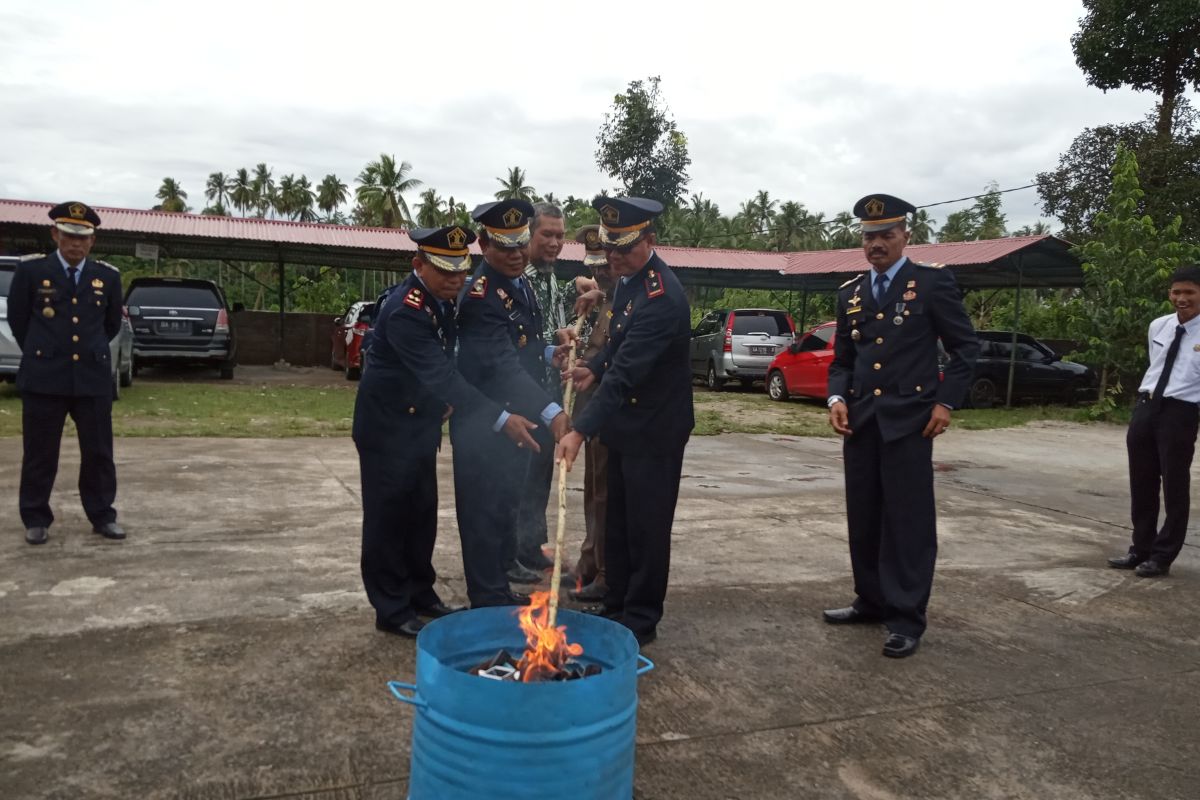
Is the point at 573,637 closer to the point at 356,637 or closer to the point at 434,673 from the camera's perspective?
the point at 434,673

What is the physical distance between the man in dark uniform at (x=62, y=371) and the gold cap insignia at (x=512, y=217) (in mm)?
2454

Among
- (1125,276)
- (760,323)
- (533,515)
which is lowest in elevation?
(533,515)

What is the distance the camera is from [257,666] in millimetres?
3248

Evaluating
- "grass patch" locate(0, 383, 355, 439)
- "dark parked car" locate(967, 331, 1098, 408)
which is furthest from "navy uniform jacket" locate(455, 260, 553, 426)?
"dark parked car" locate(967, 331, 1098, 408)

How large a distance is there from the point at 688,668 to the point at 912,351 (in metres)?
1.58

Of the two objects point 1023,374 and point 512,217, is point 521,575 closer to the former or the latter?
point 512,217

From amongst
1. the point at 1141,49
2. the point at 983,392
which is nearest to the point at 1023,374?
the point at 983,392

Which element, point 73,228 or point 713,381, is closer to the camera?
point 73,228

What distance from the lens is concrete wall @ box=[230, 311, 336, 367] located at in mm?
20500

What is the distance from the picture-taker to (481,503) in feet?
12.3

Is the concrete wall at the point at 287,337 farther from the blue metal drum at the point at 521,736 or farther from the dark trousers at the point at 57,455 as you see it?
the blue metal drum at the point at 521,736

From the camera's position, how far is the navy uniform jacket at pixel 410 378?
344 cm

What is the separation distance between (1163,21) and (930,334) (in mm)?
20428

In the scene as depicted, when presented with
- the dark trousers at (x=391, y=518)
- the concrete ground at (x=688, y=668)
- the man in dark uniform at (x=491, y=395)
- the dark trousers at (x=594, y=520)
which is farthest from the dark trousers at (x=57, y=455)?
the dark trousers at (x=594, y=520)
